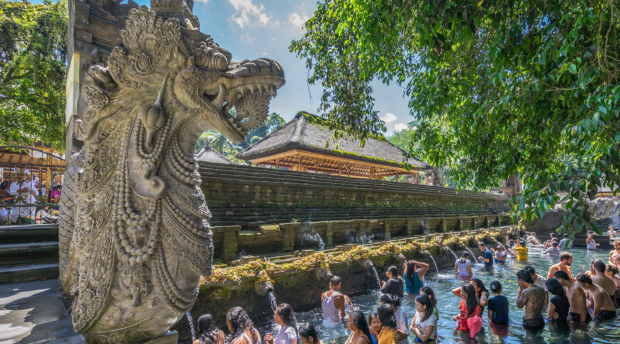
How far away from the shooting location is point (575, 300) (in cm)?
559

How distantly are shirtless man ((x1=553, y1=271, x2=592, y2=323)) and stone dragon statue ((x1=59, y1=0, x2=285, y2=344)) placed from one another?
252 inches

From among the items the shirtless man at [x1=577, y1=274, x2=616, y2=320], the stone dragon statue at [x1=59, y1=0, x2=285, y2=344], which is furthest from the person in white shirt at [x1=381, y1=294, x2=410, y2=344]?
the shirtless man at [x1=577, y1=274, x2=616, y2=320]

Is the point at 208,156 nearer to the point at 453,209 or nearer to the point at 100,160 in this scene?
the point at 100,160

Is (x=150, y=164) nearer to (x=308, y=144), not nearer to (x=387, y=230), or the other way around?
(x=387, y=230)

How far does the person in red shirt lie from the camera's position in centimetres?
495

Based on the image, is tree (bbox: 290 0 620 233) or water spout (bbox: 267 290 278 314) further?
water spout (bbox: 267 290 278 314)

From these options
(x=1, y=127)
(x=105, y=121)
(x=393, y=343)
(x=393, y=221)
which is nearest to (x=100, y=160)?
(x=105, y=121)

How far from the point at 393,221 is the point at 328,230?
12.4 ft

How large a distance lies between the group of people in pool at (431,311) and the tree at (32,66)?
1063cm

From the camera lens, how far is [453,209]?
60.8 feet

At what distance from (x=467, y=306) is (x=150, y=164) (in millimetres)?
5283

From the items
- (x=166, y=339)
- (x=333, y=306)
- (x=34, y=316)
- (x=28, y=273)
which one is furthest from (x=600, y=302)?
(x=28, y=273)

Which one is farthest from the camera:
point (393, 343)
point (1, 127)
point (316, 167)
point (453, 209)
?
point (453, 209)

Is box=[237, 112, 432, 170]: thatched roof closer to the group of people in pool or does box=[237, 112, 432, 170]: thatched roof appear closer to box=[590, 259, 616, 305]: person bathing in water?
the group of people in pool
